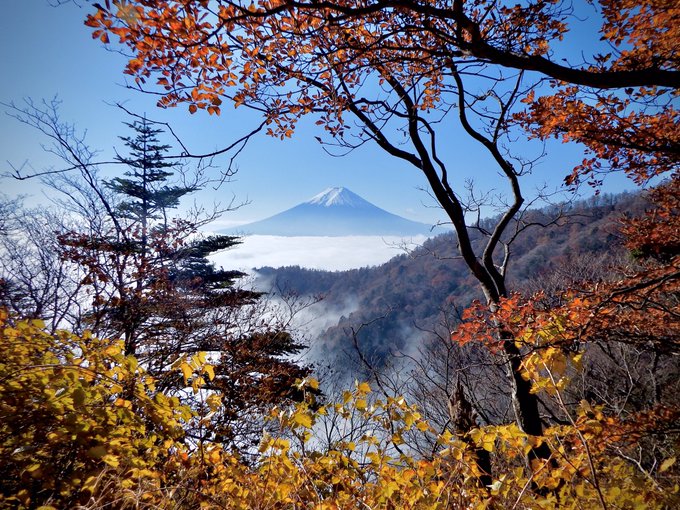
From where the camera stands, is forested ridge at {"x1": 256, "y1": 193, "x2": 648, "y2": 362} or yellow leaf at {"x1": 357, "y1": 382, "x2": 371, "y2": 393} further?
forested ridge at {"x1": 256, "y1": 193, "x2": 648, "y2": 362}

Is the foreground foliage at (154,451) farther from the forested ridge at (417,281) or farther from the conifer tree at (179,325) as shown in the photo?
the forested ridge at (417,281)

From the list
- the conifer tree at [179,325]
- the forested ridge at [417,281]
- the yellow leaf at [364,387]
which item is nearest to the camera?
the yellow leaf at [364,387]

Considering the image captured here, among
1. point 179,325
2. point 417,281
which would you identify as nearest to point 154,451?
point 179,325

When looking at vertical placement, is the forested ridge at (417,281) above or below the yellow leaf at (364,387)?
below

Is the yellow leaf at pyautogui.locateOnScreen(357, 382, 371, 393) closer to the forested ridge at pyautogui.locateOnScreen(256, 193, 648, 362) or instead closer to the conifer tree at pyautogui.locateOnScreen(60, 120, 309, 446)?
the conifer tree at pyautogui.locateOnScreen(60, 120, 309, 446)

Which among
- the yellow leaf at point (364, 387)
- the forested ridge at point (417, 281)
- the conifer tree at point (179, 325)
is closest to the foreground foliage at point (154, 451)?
the yellow leaf at point (364, 387)

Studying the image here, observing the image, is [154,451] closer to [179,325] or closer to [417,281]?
[179,325]

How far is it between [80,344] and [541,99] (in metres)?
6.64

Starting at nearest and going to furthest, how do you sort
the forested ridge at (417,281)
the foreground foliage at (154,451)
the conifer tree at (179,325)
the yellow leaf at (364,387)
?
the foreground foliage at (154,451) < the yellow leaf at (364,387) < the conifer tree at (179,325) < the forested ridge at (417,281)

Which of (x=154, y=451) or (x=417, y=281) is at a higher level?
(x=154, y=451)

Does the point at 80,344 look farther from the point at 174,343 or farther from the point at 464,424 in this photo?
the point at 174,343

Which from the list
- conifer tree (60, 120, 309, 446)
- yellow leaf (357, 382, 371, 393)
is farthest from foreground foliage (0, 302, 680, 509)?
conifer tree (60, 120, 309, 446)

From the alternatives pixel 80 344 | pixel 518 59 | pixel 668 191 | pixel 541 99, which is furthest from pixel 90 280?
pixel 668 191

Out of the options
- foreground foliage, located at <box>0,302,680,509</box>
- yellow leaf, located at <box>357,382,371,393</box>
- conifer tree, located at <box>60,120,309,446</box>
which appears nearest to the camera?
foreground foliage, located at <box>0,302,680,509</box>
